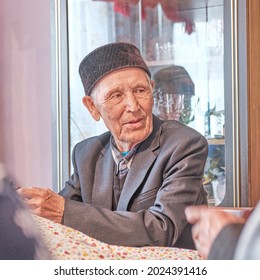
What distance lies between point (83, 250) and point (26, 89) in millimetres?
657

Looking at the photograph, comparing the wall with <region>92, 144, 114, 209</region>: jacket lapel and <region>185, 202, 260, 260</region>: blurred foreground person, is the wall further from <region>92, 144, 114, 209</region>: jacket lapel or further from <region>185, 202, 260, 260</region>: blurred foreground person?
<region>185, 202, 260, 260</region>: blurred foreground person

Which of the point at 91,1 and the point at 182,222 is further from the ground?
the point at 91,1

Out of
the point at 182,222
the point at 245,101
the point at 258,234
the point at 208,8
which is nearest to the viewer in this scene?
the point at 258,234

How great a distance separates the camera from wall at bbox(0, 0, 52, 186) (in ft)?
3.76

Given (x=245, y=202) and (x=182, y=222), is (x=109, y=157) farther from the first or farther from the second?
(x=245, y=202)

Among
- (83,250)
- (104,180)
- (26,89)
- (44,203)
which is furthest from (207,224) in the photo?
(26,89)

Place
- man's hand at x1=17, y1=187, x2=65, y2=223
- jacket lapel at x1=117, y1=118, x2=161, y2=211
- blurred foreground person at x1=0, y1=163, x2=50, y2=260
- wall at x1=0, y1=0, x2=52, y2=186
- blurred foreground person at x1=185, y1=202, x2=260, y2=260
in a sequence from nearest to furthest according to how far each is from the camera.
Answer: blurred foreground person at x1=185, y1=202, x2=260, y2=260
blurred foreground person at x1=0, y1=163, x2=50, y2=260
man's hand at x1=17, y1=187, x2=65, y2=223
jacket lapel at x1=117, y1=118, x2=161, y2=211
wall at x1=0, y1=0, x2=52, y2=186

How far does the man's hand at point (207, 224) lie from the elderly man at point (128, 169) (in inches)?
8.4

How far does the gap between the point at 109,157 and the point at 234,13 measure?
0.51m

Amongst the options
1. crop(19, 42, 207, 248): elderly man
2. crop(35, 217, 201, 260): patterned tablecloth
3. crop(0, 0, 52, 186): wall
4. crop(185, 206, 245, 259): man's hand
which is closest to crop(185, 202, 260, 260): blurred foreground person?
crop(185, 206, 245, 259): man's hand

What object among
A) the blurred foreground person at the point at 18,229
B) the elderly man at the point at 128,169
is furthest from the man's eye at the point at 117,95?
the blurred foreground person at the point at 18,229

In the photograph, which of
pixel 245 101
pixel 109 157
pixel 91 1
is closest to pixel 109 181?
pixel 109 157

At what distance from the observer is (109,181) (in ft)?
3.12

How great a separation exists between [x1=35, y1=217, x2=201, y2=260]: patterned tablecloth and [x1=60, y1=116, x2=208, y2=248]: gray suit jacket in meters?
0.04
